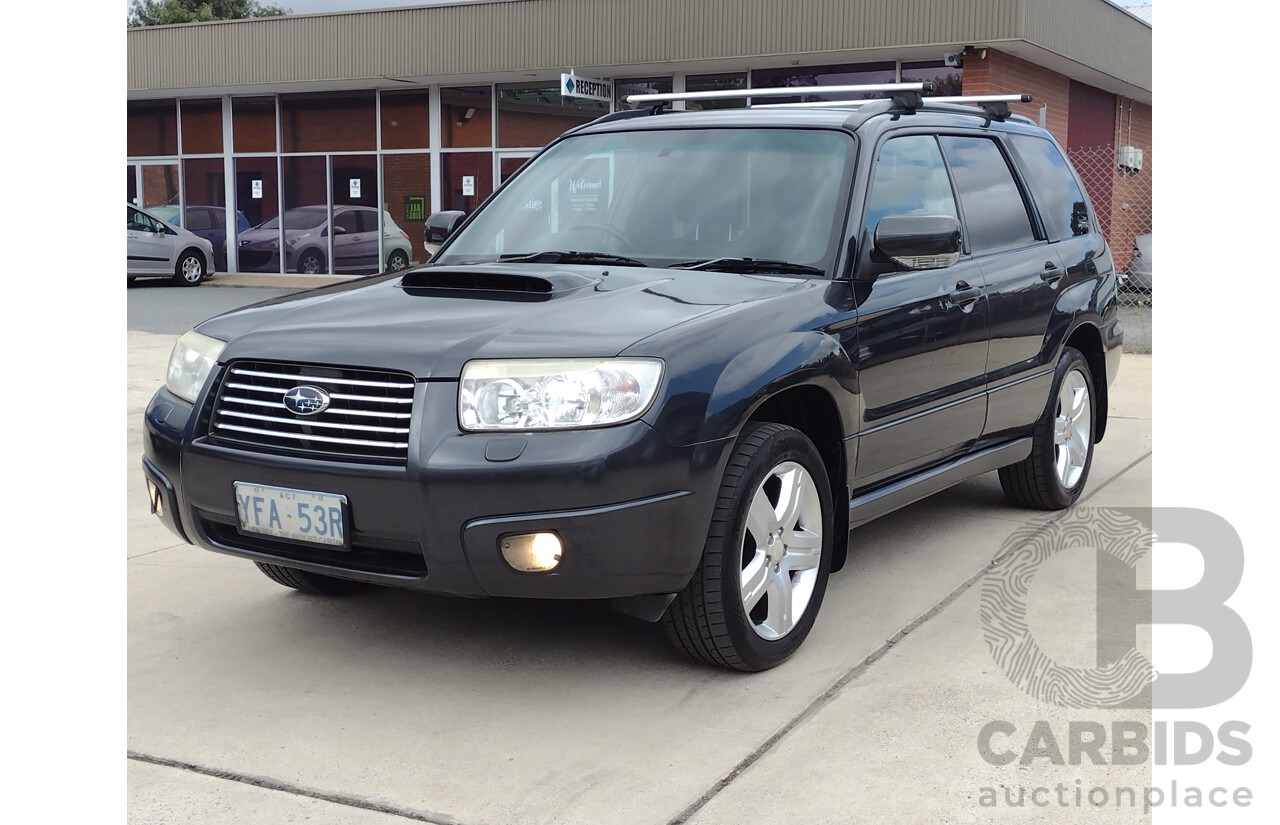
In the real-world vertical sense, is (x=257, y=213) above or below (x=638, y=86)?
below

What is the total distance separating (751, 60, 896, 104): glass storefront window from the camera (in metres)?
18.5

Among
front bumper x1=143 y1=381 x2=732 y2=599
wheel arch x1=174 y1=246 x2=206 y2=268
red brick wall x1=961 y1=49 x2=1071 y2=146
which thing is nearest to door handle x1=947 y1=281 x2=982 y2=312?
front bumper x1=143 y1=381 x2=732 y2=599

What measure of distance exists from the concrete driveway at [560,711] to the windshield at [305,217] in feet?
63.3

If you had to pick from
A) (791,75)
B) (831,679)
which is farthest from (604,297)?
(791,75)

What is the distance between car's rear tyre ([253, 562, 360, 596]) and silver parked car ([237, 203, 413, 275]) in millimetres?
18443

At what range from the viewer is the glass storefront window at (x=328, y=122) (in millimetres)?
23234

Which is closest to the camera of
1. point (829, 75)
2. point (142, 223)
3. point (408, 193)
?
point (829, 75)

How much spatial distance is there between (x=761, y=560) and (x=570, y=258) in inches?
53.2

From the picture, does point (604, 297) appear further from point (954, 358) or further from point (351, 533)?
point (954, 358)

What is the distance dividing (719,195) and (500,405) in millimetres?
1539

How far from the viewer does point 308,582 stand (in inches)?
184

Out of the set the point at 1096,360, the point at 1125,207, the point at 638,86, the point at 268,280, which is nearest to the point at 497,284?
the point at 1096,360

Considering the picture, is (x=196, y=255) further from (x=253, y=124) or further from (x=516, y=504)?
(x=516, y=504)

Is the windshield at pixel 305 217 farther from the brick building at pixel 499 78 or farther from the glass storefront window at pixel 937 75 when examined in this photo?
the glass storefront window at pixel 937 75
